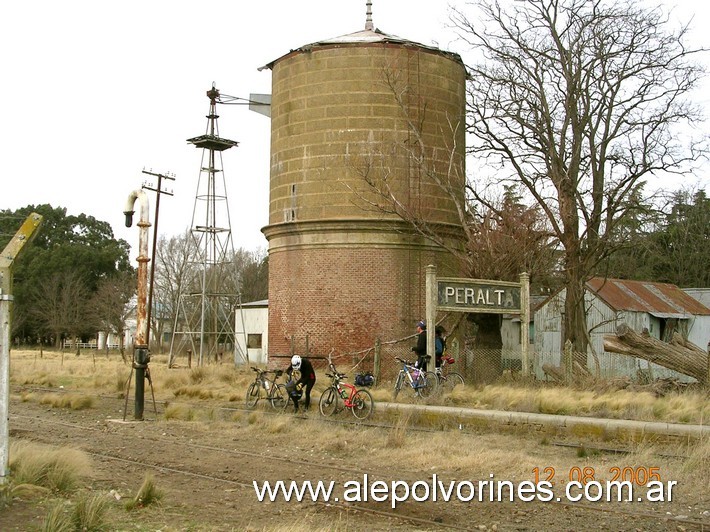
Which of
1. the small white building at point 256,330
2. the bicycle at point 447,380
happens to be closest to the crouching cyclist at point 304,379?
the bicycle at point 447,380

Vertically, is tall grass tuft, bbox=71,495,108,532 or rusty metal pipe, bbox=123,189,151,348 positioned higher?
rusty metal pipe, bbox=123,189,151,348

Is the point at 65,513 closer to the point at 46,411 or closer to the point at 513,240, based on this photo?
the point at 46,411

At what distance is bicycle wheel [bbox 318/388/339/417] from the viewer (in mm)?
18422

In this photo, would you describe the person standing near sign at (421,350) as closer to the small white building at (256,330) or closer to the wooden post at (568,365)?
the wooden post at (568,365)

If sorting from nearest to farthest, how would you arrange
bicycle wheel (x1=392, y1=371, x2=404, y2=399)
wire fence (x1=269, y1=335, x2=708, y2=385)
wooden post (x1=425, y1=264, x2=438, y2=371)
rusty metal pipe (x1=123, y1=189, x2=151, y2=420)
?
rusty metal pipe (x1=123, y1=189, x2=151, y2=420), bicycle wheel (x1=392, y1=371, x2=404, y2=399), wooden post (x1=425, y1=264, x2=438, y2=371), wire fence (x1=269, y1=335, x2=708, y2=385)

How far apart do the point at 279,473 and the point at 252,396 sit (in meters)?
9.72

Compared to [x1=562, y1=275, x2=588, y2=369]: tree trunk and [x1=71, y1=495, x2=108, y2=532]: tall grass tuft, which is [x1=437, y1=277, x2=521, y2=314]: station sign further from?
[x1=71, y1=495, x2=108, y2=532]: tall grass tuft

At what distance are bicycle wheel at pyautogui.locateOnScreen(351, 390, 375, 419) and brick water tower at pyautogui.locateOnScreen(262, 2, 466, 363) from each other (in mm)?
9457

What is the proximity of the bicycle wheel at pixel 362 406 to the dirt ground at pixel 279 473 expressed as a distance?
262mm

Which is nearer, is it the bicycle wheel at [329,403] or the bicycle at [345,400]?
the bicycle at [345,400]

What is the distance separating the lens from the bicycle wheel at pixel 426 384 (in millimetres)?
19562

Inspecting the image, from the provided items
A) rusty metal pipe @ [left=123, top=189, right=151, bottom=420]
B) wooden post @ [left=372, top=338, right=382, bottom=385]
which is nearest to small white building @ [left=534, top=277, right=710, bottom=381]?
wooden post @ [left=372, top=338, right=382, bottom=385]

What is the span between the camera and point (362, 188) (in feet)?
90.1

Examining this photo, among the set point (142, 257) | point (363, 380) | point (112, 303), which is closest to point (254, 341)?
point (112, 303)
